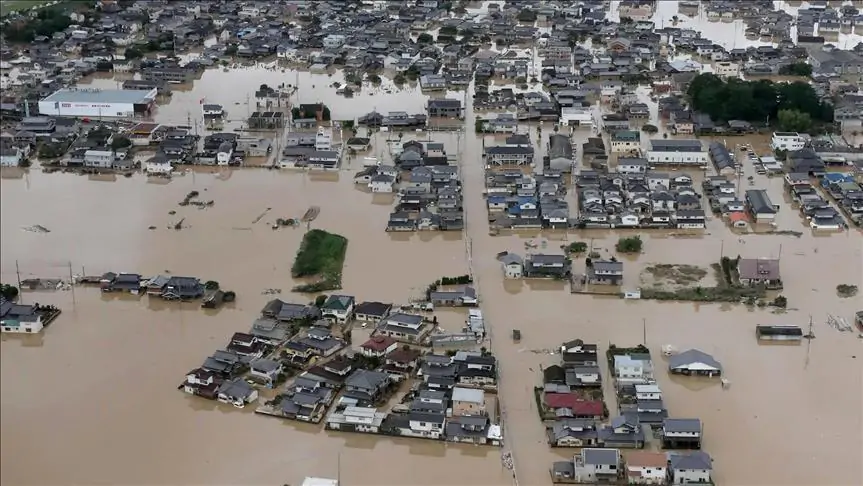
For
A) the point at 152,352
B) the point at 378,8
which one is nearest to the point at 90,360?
the point at 152,352

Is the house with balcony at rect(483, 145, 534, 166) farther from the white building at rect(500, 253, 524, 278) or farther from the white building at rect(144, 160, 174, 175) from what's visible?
the white building at rect(144, 160, 174, 175)

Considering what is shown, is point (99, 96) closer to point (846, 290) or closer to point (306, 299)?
point (306, 299)

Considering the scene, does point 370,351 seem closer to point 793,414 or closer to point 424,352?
point 424,352

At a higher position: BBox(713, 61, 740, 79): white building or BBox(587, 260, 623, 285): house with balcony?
BBox(713, 61, 740, 79): white building

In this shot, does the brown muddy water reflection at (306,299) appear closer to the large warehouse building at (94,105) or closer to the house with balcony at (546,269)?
the house with balcony at (546,269)

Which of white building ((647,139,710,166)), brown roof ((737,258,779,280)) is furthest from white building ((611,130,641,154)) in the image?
brown roof ((737,258,779,280))
